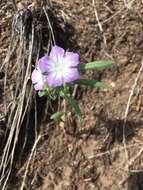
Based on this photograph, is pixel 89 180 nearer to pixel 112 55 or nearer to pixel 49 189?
pixel 49 189

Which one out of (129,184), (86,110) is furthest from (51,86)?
(129,184)

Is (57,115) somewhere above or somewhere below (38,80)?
below

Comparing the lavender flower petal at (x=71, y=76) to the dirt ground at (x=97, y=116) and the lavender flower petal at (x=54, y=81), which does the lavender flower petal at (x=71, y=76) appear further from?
the dirt ground at (x=97, y=116)

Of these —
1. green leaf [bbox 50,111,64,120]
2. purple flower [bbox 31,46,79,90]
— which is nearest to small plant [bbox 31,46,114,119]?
purple flower [bbox 31,46,79,90]

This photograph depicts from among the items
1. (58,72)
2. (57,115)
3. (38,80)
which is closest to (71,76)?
(58,72)

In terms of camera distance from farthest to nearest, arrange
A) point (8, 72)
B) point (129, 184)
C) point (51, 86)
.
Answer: point (8, 72) < point (129, 184) < point (51, 86)

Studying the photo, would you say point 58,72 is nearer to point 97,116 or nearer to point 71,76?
point 71,76

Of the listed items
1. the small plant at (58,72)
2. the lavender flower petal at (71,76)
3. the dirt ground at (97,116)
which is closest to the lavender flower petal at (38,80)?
the small plant at (58,72)
